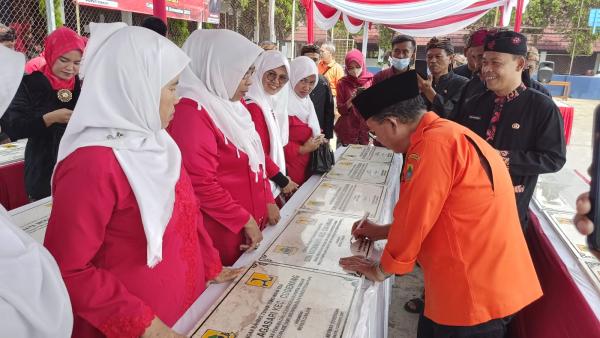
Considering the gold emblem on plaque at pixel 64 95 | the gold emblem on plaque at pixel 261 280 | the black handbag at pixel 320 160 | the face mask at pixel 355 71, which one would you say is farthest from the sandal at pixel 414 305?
A: the face mask at pixel 355 71

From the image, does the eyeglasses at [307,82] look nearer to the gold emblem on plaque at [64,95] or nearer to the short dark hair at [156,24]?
the short dark hair at [156,24]

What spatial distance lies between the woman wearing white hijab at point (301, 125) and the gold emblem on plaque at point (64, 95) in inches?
48.1

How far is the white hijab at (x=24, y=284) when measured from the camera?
0.65 m

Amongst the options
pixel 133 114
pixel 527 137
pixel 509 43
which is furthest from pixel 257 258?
pixel 509 43

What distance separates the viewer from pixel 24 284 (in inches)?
26.6

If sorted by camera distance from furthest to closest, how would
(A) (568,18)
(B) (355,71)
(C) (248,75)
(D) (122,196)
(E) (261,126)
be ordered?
(A) (568,18)
(B) (355,71)
(E) (261,126)
(C) (248,75)
(D) (122,196)

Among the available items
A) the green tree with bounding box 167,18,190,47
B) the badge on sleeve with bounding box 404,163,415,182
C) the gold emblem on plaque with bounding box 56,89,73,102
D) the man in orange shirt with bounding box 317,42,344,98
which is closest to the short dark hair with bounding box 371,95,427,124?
the badge on sleeve with bounding box 404,163,415,182

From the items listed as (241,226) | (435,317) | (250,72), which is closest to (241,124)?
(250,72)

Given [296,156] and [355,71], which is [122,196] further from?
[355,71]

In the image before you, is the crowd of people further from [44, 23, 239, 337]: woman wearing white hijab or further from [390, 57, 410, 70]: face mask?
[390, 57, 410, 70]: face mask

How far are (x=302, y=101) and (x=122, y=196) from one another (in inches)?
74.6

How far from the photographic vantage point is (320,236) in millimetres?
1558

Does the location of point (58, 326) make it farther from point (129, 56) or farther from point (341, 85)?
point (341, 85)

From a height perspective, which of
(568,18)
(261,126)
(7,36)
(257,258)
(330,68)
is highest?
(568,18)
